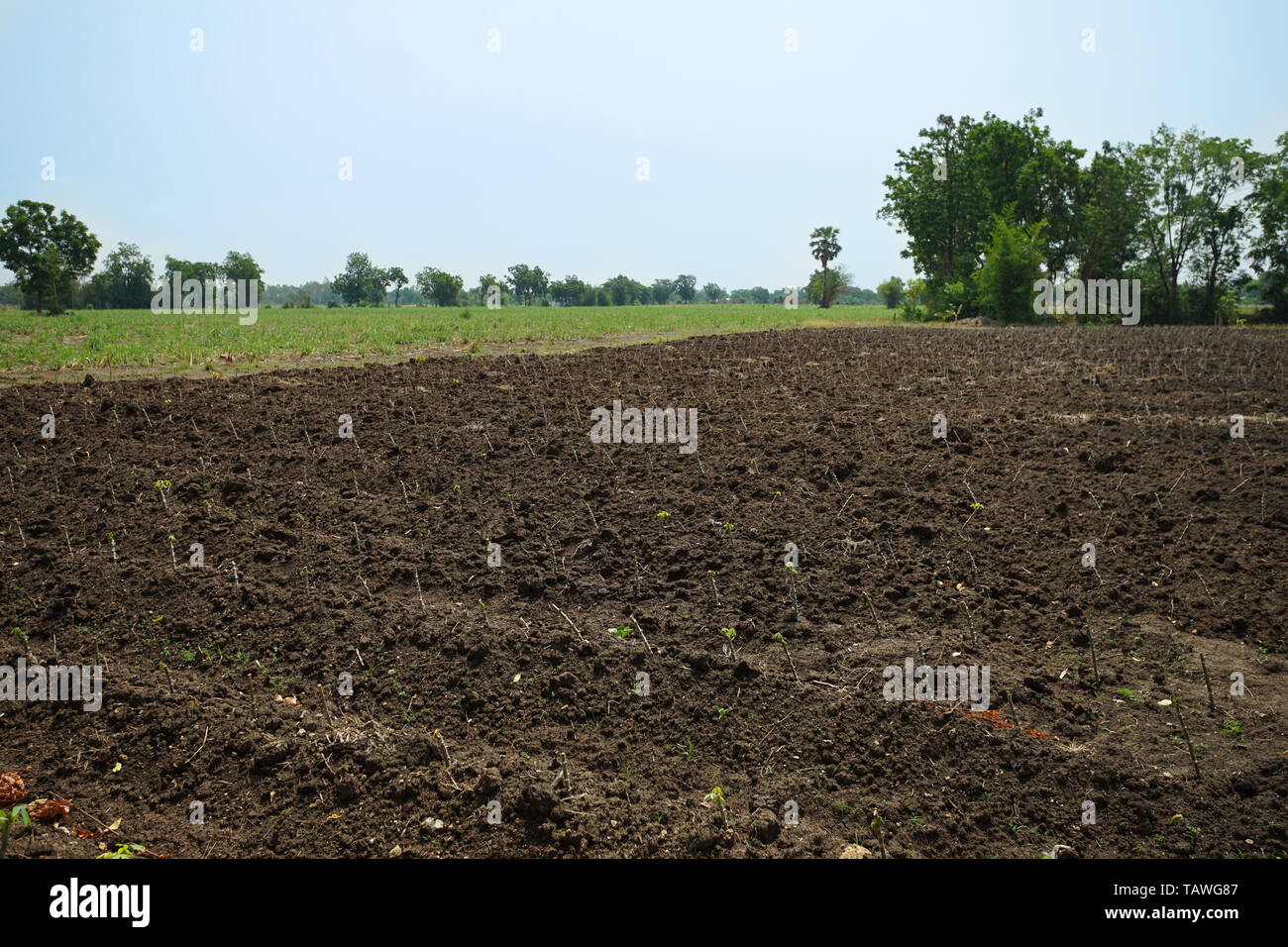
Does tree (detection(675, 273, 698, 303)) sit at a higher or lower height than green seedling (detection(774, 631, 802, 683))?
higher

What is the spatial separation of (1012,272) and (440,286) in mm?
73736

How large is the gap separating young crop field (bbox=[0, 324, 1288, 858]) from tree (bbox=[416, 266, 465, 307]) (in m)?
84.9

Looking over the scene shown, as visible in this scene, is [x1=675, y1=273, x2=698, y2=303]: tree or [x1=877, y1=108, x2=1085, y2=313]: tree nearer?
[x1=877, y1=108, x2=1085, y2=313]: tree

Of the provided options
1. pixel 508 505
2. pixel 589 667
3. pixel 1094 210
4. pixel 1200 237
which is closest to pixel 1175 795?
pixel 589 667

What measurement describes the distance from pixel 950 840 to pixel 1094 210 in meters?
39.7

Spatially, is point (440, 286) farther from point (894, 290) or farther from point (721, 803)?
point (721, 803)

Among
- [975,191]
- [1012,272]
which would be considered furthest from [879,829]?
[975,191]

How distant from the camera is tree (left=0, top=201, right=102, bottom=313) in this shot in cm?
4584

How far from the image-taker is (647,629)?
4801mm

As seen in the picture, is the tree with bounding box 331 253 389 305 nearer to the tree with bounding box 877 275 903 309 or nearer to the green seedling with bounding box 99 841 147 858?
the tree with bounding box 877 275 903 309

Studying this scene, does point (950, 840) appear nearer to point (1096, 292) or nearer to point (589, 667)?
point (589, 667)

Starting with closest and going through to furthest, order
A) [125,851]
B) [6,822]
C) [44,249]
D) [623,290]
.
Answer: [6,822] → [125,851] → [44,249] → [623,290]

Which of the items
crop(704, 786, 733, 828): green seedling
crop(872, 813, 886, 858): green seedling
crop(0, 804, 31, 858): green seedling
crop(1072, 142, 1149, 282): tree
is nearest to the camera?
crop(0, 804, 31, 858): green seedling

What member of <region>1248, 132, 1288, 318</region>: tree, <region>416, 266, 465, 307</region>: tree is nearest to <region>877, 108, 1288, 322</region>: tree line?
<region>1248, 132, 1288, 318</region>: tree
